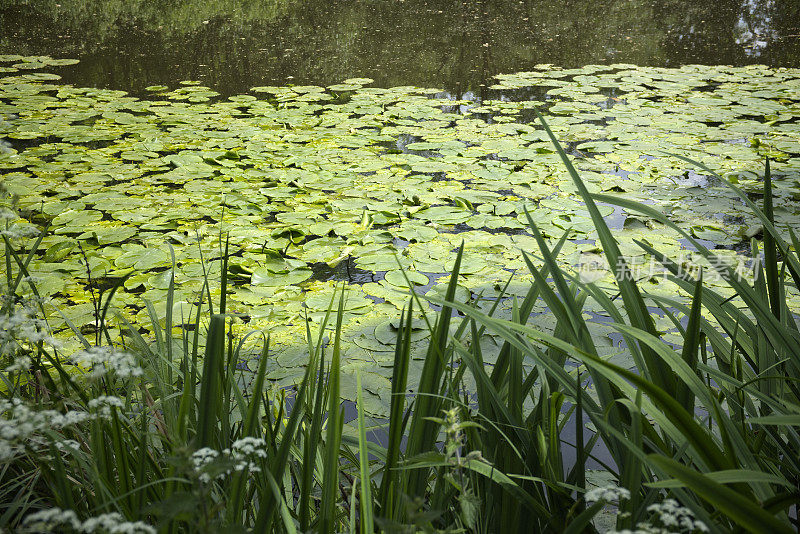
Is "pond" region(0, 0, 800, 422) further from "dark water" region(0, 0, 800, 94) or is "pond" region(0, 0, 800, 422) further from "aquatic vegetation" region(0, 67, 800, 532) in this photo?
"aquatic vegetation" region(0, 67, 800, 532)

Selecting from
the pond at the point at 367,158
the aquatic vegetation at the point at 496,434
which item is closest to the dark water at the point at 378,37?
the pond at the point at 367,158

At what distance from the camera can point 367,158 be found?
3521mm

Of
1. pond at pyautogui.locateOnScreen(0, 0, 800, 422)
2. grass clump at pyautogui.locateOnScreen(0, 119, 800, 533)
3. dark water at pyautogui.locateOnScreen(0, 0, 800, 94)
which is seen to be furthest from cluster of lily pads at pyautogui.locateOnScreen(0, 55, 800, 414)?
dark water at pyautogui.locateOnScreen(0, 0, 800, 94)

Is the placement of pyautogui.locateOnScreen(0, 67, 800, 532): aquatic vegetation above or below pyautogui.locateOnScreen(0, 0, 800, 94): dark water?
below

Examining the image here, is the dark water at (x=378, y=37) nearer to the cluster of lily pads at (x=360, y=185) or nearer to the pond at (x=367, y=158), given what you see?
the pond at (x=367, y=158)

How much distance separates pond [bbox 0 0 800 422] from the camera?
2.27 metres

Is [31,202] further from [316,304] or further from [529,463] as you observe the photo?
[529,463]

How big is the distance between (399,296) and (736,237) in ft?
4.91

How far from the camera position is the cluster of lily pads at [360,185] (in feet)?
7.26

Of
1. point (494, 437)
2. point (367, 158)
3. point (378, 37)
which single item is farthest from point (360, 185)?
point (378, 37)

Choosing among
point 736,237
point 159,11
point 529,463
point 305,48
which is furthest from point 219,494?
point 159,11

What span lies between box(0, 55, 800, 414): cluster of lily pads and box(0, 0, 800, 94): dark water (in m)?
0.66

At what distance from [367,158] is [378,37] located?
4296 mm

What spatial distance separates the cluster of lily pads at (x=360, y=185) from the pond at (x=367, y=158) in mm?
13
